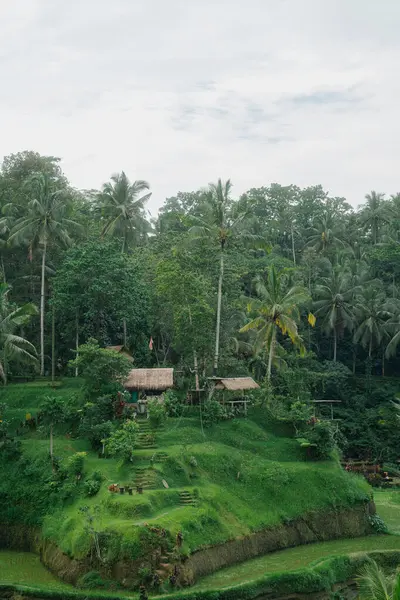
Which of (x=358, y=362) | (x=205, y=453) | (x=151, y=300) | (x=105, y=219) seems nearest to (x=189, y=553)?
(x=205, y=453)

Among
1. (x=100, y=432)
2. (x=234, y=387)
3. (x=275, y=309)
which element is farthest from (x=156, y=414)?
(x=275, y=309)

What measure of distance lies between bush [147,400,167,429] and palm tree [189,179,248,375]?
564cm

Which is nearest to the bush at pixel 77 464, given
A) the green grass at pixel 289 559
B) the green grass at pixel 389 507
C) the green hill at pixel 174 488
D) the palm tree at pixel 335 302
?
the green hill at pixel 174 488

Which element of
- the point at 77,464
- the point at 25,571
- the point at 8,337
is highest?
the point at 8,337

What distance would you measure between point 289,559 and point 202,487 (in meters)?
3.78

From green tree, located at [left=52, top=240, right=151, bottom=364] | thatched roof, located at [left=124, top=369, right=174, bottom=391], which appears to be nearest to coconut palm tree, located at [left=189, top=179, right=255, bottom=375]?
thatched roof, located at [left=124, top=369, right=174, bottom=391]

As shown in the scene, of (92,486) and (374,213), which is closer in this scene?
(92,486)

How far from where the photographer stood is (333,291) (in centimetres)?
4575

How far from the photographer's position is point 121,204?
41.3 meters

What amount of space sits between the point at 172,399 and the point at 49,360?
11506mm

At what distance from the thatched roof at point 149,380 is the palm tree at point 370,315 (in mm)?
18632

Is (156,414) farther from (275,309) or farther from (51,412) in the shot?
(275,309)

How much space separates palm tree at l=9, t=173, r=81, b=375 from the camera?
120 feet

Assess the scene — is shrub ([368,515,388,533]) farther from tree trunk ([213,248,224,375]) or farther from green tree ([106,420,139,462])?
green tree ([106,420,139,462])
